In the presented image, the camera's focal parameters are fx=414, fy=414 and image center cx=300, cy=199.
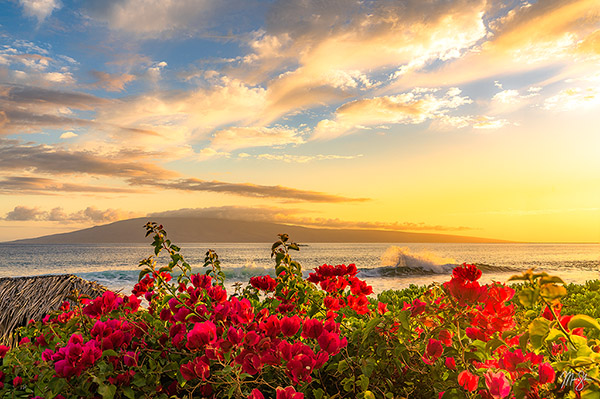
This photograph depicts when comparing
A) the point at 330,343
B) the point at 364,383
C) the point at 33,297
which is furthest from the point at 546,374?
the point at 33,297

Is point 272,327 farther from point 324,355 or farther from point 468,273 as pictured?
point 468,273

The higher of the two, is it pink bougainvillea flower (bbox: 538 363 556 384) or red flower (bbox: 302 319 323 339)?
red flower (bbox: 302 319 323 339)

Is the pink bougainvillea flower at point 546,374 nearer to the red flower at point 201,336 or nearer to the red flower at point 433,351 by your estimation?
the red flower at point 433,351

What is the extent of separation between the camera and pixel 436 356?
1.80m

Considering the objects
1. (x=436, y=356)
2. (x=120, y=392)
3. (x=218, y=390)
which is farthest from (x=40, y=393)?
(x=436, y=356)

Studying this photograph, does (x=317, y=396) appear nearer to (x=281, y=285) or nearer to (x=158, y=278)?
(x=281, y=285)

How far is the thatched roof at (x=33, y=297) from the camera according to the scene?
617 cm

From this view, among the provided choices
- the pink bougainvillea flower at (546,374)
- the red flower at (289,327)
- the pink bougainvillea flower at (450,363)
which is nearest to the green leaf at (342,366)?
the red flower at (289,327)

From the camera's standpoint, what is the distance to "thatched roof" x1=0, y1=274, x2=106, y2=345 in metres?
6.17

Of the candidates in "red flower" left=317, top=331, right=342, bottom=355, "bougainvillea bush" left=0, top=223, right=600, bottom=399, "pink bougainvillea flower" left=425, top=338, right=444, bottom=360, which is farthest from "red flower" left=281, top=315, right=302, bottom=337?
"pink bougainvillea flower" left=425, top=338, right=444, bottom=360

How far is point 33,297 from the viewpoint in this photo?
6.36 metres

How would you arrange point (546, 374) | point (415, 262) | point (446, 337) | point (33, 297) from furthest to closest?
point (415, 262) → point (33, 297) → point (446, 337) → point (546, 374)
